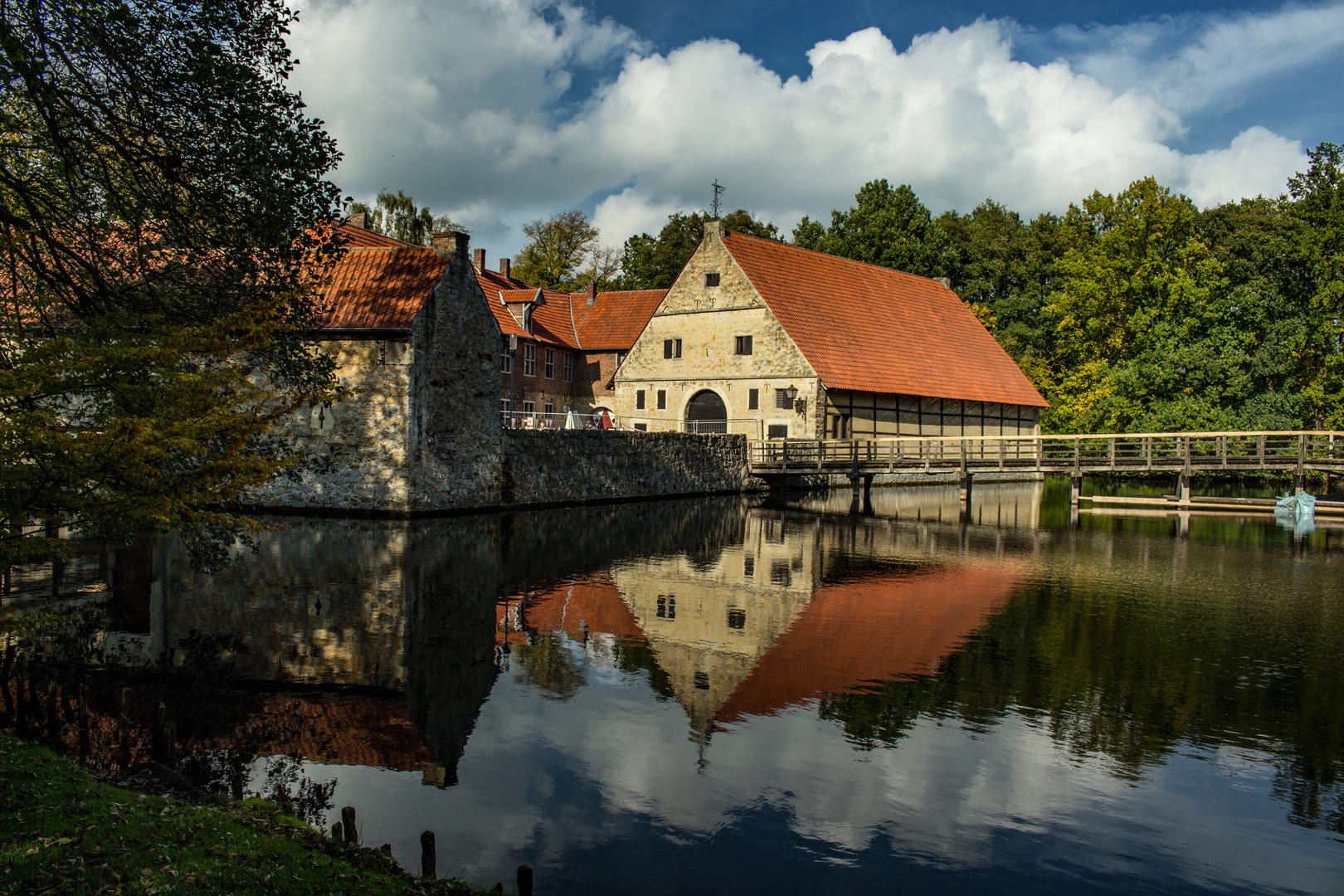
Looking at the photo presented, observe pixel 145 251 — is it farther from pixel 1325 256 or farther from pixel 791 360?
pixel 1325 256

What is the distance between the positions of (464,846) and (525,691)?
3471 mm

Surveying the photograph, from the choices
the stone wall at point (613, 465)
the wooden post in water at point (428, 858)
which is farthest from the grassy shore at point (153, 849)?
the stone wall at point (613, 465)

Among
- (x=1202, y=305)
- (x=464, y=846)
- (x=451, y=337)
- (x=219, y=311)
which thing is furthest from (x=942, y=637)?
(x=1202, y=305)

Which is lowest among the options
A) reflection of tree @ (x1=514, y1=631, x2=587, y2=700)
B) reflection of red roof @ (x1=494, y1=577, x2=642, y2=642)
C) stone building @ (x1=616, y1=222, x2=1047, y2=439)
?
reflection of tree @ (x1=514, y1=631, x2=587, y2=700)

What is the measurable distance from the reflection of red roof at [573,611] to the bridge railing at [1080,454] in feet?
67.6

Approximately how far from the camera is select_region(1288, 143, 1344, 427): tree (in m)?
38.1

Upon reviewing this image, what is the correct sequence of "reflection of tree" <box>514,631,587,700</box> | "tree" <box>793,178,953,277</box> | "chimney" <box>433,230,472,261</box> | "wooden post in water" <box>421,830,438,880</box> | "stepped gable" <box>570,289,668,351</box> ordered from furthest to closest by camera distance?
"tree" <box>793,178,953,277</box> < "stepped gable" <box>570,289,668,351</box> < "chimney" <box>433,230,472,261</box> < "reflection of tree" <box>514,631,587,700</box> < "wooden post in water" <box>421,830,438,880</box>

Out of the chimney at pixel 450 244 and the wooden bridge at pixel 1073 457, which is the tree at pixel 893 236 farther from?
the chimney at pixel 450 244

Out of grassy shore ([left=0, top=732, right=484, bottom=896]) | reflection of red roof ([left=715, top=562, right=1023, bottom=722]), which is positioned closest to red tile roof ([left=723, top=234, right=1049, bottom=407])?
reflection of red roof ([left=715, top=562, right=1023, bottom=722])

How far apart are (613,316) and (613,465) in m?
20.9

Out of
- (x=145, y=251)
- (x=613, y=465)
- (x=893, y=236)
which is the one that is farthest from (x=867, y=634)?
(x=893, y=236)

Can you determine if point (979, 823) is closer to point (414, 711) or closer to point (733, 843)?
point (733, 843)

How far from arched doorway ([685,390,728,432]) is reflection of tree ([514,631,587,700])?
28414 mm

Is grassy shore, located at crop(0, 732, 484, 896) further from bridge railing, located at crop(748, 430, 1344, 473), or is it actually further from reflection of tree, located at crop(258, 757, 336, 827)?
bridge railing, located at crop(748, 430, 1344, 473)
